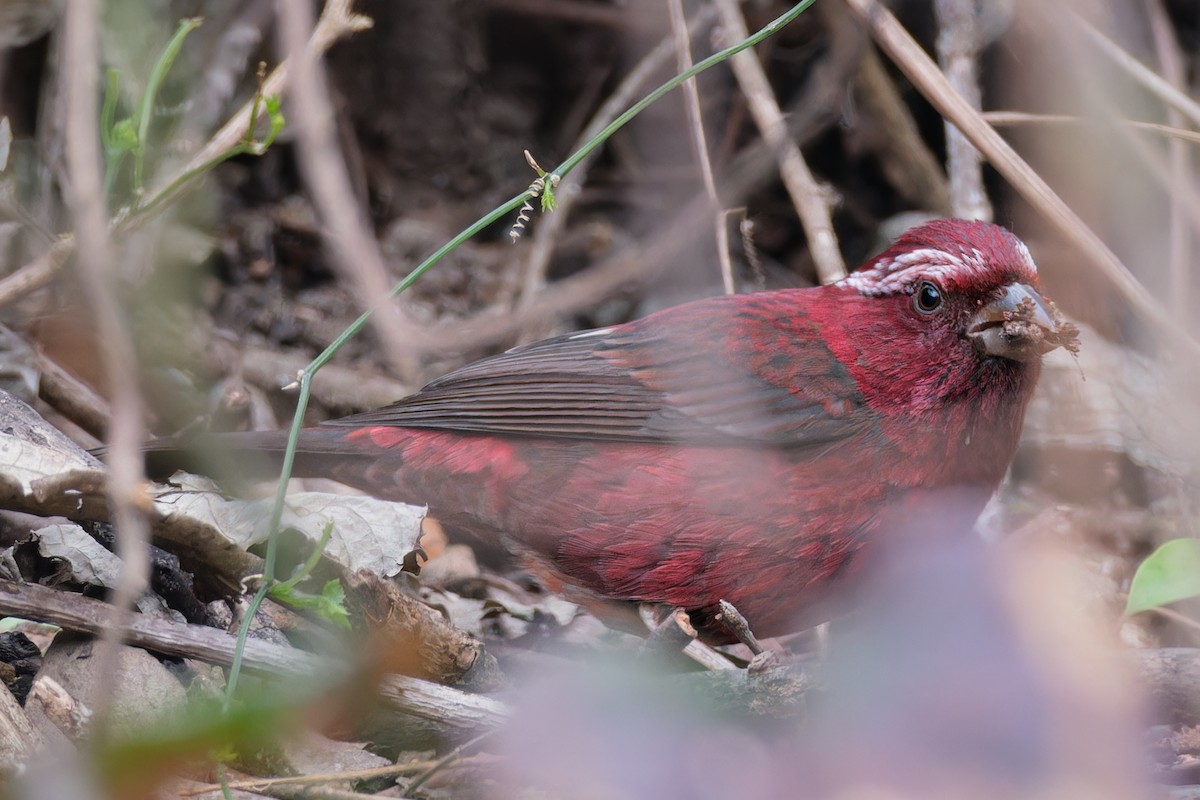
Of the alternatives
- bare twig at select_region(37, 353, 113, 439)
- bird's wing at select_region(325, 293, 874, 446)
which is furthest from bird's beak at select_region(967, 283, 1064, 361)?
bare twig at select_region(37, 353, 113, 439)

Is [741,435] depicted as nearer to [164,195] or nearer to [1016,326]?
[1016,326]

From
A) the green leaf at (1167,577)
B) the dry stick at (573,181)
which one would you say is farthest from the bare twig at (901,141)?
the green leaf at (1167,577)

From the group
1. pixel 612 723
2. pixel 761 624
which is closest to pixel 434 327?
pixel 761 624

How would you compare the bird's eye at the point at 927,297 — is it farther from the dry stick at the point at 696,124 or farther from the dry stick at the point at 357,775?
the dry stick at the point at 357,775

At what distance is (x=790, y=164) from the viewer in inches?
184

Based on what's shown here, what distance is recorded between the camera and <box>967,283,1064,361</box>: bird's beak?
3.40 m

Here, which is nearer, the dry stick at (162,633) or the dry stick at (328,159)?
the dry stick at (162,633)

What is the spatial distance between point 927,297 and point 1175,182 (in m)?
1.03

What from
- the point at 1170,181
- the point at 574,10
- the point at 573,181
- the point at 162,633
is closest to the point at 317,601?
the point at 162,633

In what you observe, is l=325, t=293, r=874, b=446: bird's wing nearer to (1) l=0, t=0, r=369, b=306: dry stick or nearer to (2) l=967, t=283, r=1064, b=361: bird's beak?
(2) l=967, t=283, r=1064, b=361: bird's beak

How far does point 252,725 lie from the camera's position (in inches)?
35.8

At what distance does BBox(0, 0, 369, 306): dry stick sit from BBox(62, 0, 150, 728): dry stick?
0.42 meters

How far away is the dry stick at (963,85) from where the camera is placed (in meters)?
4.66

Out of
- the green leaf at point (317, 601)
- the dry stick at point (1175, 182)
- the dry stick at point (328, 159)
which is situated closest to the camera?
the green leaf at point (317, 601)
